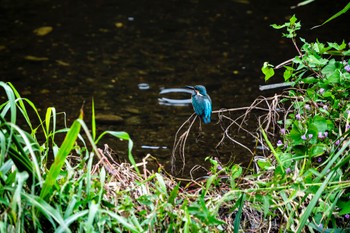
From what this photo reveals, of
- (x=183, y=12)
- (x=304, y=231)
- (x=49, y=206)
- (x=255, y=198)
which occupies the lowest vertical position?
(x=183, y=12)

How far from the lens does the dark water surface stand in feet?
14.9

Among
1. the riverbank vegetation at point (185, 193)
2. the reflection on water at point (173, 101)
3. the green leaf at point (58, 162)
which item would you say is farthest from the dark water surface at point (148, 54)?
the green leaf at point (58, 162)

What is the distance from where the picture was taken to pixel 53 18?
6199 millimetres

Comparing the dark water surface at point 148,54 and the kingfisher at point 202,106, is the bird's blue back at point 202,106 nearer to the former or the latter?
the kingfisher at point 202,106

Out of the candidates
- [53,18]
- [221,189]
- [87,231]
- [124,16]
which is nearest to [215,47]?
[124,16]

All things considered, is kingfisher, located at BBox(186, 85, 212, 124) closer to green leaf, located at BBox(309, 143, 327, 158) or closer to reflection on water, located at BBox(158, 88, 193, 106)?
green leaf, located at BBox(309, 143, 327, 158)

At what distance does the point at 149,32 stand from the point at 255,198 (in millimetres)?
3885

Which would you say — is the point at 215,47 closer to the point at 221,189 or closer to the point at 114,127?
the point at 114,127

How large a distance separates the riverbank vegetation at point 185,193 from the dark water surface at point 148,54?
137 cm

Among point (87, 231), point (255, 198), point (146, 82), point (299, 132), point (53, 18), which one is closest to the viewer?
point (87, 231)

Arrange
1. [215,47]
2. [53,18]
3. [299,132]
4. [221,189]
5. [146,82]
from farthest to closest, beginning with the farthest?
[53,18] < [215,47] < [146,82] < [221,189] < [299,132]

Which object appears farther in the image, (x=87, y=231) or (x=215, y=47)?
(x=215, y=47)

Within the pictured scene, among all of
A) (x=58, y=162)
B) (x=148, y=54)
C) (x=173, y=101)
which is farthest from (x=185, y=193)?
(x=148, y=54)

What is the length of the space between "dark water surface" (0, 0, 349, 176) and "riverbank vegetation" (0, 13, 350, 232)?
1372mm
